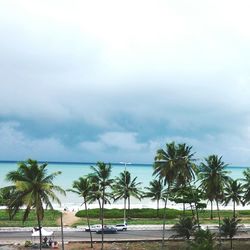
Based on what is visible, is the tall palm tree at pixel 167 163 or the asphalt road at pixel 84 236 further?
the asphalt road at pixel 84 236

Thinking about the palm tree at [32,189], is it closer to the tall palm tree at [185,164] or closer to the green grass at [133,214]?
the tall palm tree at [185,164]

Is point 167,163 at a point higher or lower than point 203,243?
higher

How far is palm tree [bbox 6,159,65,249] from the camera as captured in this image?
45500mm

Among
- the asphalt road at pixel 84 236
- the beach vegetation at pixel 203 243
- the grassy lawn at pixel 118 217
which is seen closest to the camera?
the beach vegetation at pixel 203 243

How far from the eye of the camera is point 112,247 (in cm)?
6488

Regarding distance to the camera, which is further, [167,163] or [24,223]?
[24,223]

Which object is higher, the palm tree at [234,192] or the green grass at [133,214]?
the palm tree at [234,192]

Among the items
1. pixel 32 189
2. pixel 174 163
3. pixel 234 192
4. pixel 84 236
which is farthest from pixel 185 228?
pixel 234 192

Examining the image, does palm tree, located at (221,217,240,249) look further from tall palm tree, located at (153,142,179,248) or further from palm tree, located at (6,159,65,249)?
palm tree, located at (6,159,65,249)

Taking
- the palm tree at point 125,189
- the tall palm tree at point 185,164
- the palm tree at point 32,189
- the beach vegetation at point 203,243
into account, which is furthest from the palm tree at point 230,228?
the palm tree at point 125,189

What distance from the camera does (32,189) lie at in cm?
4606

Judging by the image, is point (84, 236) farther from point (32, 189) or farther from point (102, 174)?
point (32, 189)

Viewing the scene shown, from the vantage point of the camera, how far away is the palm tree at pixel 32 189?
45.5 metres

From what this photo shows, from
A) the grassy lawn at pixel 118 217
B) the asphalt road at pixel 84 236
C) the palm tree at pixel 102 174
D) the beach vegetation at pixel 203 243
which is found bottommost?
the asphalt road at pixel 84 236
